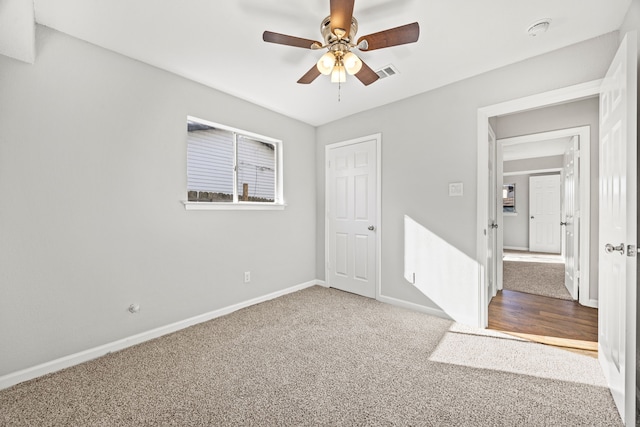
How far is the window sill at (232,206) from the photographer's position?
8.93 feet

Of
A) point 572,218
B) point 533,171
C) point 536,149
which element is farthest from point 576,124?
point 533,171

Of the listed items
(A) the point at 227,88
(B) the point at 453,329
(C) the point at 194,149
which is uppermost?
(A) the point at 227,88

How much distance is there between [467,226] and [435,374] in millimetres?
1468

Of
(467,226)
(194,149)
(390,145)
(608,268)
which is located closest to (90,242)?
(194,149)

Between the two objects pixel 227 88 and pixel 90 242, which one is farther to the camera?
pixel 227 88

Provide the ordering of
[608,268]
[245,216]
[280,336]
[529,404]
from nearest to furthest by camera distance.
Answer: [529,404] < [608,268] < [280,336] < [245,216]

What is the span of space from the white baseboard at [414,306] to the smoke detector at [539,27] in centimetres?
259

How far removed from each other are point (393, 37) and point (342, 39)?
314 mm

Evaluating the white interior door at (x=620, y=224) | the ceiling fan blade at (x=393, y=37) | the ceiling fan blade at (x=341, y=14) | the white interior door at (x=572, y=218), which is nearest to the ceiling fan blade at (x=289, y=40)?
the ceiling fan blade at (x=341, y=14)

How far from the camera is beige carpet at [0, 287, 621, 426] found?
4.96ft

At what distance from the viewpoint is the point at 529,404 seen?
1.60 m

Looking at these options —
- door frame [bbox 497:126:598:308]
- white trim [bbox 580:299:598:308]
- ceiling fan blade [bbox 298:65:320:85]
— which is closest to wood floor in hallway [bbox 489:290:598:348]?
white trim [bbox 580:299:598:308]

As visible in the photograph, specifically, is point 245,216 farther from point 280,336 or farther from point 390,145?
point 390,145

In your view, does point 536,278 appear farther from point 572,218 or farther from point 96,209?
point 96,209
